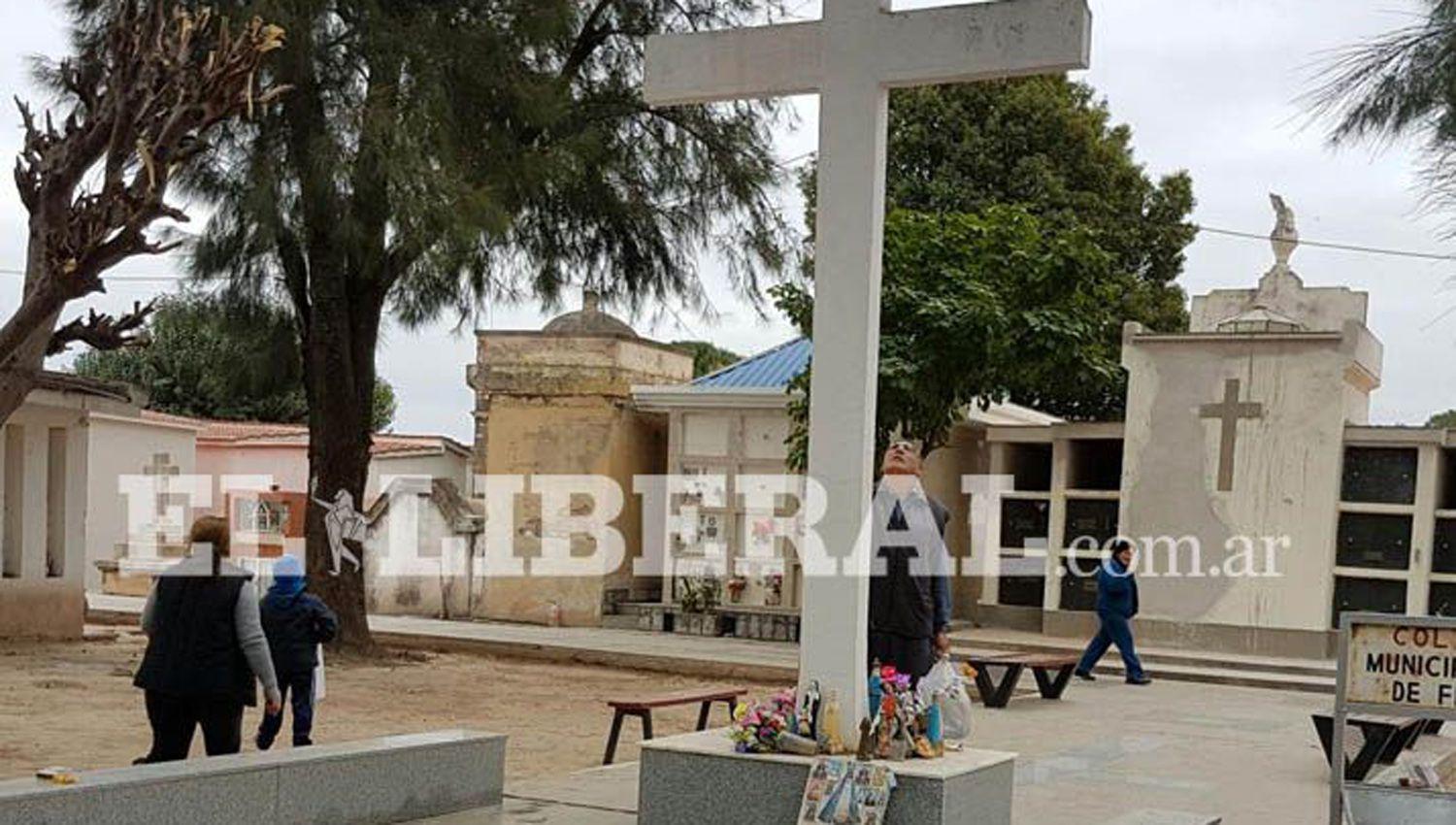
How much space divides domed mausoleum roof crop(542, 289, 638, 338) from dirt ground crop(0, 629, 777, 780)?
18.0 ft

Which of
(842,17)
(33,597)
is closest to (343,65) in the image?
(33,597)

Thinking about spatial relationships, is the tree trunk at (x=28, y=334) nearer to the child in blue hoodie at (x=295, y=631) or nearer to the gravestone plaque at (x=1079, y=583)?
the child in blue hoodie at (x=295, y=631)

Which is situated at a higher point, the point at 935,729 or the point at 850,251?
the point at 850,251

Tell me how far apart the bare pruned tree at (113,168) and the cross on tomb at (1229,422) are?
13212mm

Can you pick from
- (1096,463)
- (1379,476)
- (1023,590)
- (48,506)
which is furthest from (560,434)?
(1379,476)

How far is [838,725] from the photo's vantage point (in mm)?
6402

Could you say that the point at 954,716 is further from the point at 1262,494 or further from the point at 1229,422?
the point at 1229,422

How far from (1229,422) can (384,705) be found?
9.52 metres

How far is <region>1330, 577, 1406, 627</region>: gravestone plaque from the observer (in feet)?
54.2

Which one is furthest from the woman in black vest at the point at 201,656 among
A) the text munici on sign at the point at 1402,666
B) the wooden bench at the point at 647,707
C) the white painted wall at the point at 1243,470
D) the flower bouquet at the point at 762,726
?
the white painted wall at the point at 1243,470

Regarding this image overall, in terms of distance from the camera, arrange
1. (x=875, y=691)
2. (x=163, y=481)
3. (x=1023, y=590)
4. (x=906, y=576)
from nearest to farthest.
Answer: (x=875, y=691) → (x=906, y=576) → (x=1023, y=590) → (x=163, y=481)

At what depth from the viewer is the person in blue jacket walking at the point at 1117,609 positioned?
568 inches

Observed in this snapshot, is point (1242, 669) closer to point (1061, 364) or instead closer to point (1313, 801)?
point (1061, 364)

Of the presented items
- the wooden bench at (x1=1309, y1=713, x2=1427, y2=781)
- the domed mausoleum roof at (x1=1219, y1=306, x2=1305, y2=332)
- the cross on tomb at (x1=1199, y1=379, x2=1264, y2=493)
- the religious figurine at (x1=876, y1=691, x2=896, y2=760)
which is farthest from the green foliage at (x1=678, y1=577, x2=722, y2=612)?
the religious figurine at (x1=876, y1=691, x2=896, y2=760)
